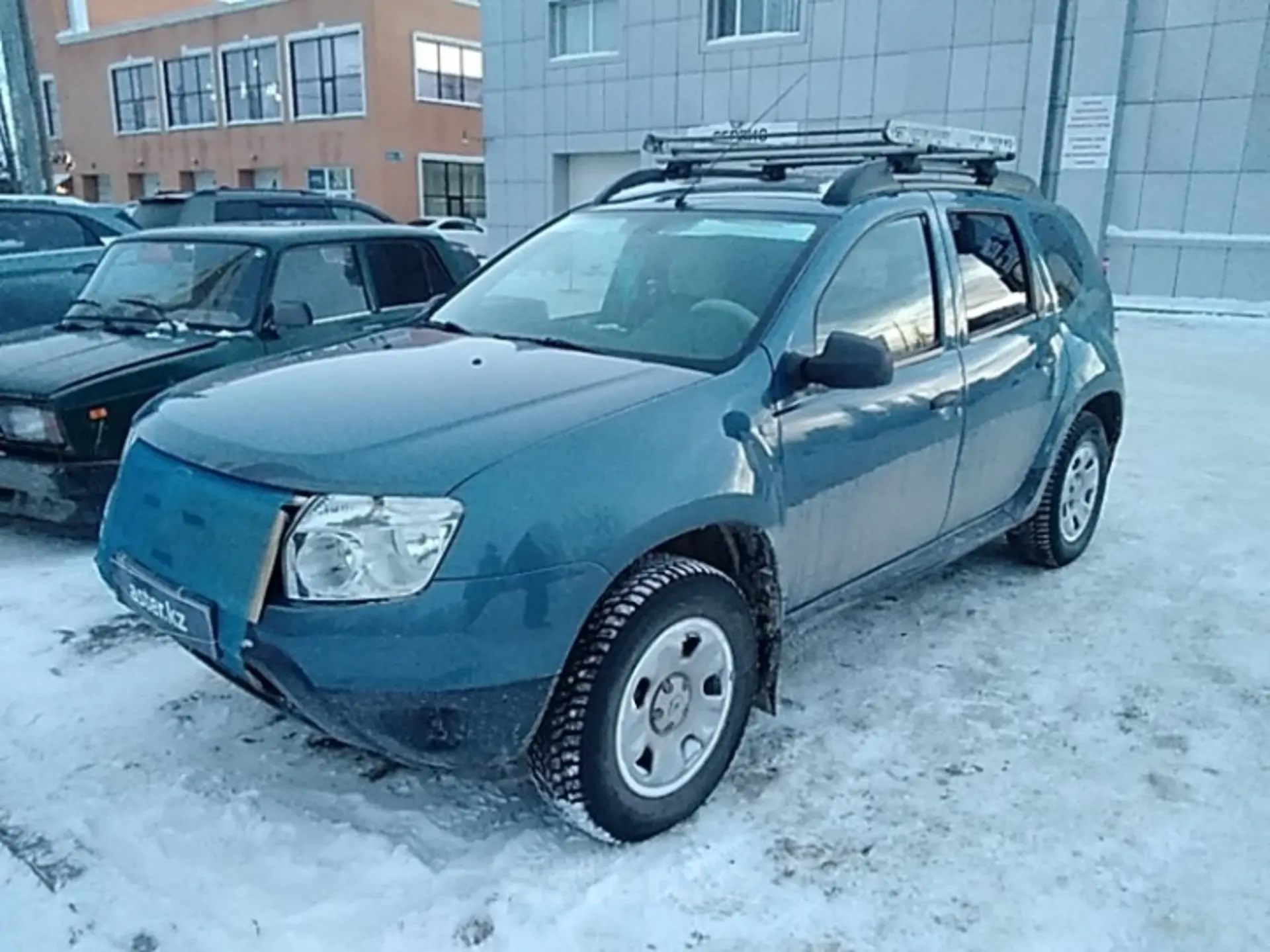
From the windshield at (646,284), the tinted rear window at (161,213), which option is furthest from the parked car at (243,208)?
A: the windshield at (646,284)

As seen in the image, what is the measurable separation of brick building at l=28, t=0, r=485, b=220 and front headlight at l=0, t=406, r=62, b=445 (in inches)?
1074

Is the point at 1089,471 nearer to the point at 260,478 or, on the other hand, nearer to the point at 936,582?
the point at 936,582

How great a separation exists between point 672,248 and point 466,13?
3175 cm

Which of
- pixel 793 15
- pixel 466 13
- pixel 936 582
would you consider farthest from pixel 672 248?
pixel 466 13

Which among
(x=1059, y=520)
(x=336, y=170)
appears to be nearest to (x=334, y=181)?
(x=336, y=170)

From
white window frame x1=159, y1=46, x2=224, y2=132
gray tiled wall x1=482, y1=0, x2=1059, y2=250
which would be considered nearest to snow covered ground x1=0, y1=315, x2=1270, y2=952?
gray tiled wall x1=482, y1=0, x2=1059, y2=250

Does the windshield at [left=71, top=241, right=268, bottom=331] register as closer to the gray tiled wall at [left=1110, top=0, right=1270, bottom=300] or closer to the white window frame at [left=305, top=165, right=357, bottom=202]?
the gray tiled wall at [left=1110, top=0, right=1270, bottom=300]

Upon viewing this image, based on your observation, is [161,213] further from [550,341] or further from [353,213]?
[550,341]

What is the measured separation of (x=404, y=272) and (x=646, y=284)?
2991mm

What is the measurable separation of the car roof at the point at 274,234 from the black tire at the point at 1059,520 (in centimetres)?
388

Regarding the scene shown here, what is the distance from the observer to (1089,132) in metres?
14.4

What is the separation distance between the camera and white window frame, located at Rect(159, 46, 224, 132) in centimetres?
3416

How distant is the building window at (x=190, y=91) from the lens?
113ft

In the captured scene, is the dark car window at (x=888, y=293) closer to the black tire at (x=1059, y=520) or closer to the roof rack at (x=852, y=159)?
the roof rack at (x=852, y=159)
